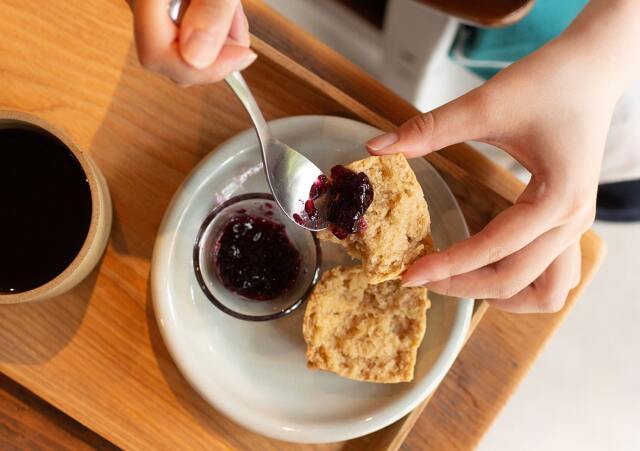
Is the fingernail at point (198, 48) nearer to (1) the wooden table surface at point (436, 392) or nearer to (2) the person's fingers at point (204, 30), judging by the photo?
(2) the person's fingers at point (204, 30)

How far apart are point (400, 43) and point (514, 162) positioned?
1.87 ft

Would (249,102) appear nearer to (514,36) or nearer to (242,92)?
(242,92)

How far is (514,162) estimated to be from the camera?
207 cm

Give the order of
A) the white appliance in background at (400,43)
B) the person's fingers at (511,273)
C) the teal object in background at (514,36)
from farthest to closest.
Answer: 1. the white appliance in background at (400,43)
2. the teal object in background at (514,36)
3. the person's fingers at (511,273)

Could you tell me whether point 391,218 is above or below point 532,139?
below

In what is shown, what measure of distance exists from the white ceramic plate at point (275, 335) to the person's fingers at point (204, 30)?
474mm

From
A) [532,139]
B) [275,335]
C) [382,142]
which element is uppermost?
[532,139]

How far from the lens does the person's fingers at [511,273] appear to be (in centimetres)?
124

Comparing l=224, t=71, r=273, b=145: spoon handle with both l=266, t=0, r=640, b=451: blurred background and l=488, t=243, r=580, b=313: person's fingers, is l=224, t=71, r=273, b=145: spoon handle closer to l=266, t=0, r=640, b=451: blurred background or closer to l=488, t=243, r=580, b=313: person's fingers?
l=266, t=0, r=640, b=451: blurred background

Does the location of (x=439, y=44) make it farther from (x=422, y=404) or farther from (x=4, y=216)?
(x=4, y=216)

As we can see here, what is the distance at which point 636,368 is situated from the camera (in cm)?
249

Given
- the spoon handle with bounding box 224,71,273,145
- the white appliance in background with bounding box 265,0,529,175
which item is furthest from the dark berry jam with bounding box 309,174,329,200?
the white appliance in background with bounding box 265,0,529,175

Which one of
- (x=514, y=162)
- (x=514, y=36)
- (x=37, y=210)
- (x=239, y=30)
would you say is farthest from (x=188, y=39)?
(x=514, y=162)

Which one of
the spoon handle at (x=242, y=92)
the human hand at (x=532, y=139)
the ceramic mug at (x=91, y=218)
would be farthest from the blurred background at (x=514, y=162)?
the ceramic mug at (x=91, y=218)
